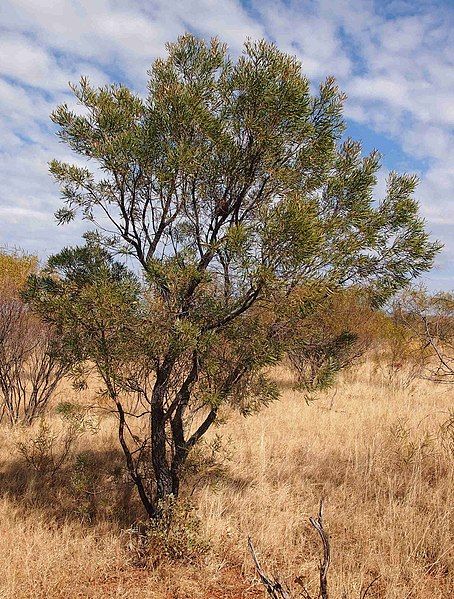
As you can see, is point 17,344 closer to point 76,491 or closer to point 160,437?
point 76,491

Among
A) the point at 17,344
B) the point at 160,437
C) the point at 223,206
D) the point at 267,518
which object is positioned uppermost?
the point at 223,206

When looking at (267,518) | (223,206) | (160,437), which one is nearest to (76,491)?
(160,437)

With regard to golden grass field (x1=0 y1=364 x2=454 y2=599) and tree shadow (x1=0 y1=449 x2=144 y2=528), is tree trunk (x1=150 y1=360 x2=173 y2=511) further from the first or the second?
tree shadow (x1=0 y1=449 x2=144 y2=528)

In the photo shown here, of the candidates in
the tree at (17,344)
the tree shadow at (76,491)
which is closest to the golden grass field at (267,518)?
the tree shadow at (76,491)

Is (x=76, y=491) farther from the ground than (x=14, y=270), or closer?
closer

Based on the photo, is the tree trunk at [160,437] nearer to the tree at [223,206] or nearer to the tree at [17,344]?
the tree at [223,206]

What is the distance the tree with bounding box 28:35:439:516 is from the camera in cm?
426

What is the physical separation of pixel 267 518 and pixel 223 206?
12.5 ft

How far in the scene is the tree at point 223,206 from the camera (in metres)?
4.26

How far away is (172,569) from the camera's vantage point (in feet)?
14.7

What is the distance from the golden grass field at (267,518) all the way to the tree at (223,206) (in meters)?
1.08

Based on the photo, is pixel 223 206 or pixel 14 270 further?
pixel 14 270

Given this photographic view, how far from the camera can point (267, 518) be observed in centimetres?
539

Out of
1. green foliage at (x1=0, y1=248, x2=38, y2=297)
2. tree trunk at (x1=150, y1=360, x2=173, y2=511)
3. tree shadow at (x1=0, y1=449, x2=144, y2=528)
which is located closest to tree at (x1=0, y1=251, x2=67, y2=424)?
green foliage at (x1=0, y1=248, x2=38, y2=297)
